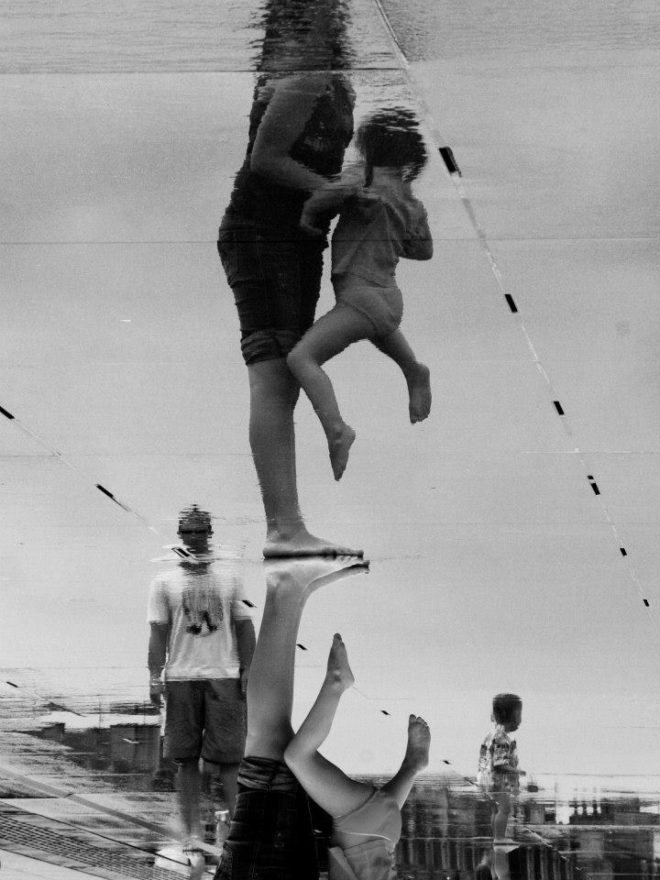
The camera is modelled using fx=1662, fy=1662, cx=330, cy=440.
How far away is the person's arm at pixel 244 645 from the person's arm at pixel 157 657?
0.26 meters

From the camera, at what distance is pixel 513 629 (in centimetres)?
621

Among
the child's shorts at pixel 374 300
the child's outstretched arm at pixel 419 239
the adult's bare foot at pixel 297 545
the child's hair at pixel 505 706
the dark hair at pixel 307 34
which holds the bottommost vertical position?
the child's hair at pixel 505 706

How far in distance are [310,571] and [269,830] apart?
1.16 m

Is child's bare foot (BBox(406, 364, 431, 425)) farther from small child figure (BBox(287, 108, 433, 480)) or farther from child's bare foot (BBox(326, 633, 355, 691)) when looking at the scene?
child's bare foot (BBox(326, 633, 355, 691))

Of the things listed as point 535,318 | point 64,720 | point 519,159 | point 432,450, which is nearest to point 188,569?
point 64,720

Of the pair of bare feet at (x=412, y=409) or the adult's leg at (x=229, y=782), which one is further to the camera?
the adult's leg at (x=229, y=782)

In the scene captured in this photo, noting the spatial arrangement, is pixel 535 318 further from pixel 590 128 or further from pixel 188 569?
pixel 188 569

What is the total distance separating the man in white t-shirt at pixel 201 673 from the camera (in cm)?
542

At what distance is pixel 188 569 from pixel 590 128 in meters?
2.71

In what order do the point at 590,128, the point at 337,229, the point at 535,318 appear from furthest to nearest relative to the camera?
1. the point at 535,318
2. the point at 337,229
3. the point at 590,128

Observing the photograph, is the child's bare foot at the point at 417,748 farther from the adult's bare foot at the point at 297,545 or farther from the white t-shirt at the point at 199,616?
the adult's bare foot at the point at 297,545

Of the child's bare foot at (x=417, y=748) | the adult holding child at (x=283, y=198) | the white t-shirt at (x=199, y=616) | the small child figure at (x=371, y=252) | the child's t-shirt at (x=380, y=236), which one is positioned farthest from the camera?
the white t-shirt at (x=199, y=616)

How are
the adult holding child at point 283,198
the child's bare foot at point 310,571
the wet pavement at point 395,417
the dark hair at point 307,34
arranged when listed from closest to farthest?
1. the dark hair at point 307,34
2. the adult holding child at point 283,198
3. the wet pavement at point 395,417
4. the child's bare foot at point 310,571

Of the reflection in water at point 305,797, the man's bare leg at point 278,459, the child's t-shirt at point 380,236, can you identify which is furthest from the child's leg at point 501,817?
the child's t-shirt at point 380,236
